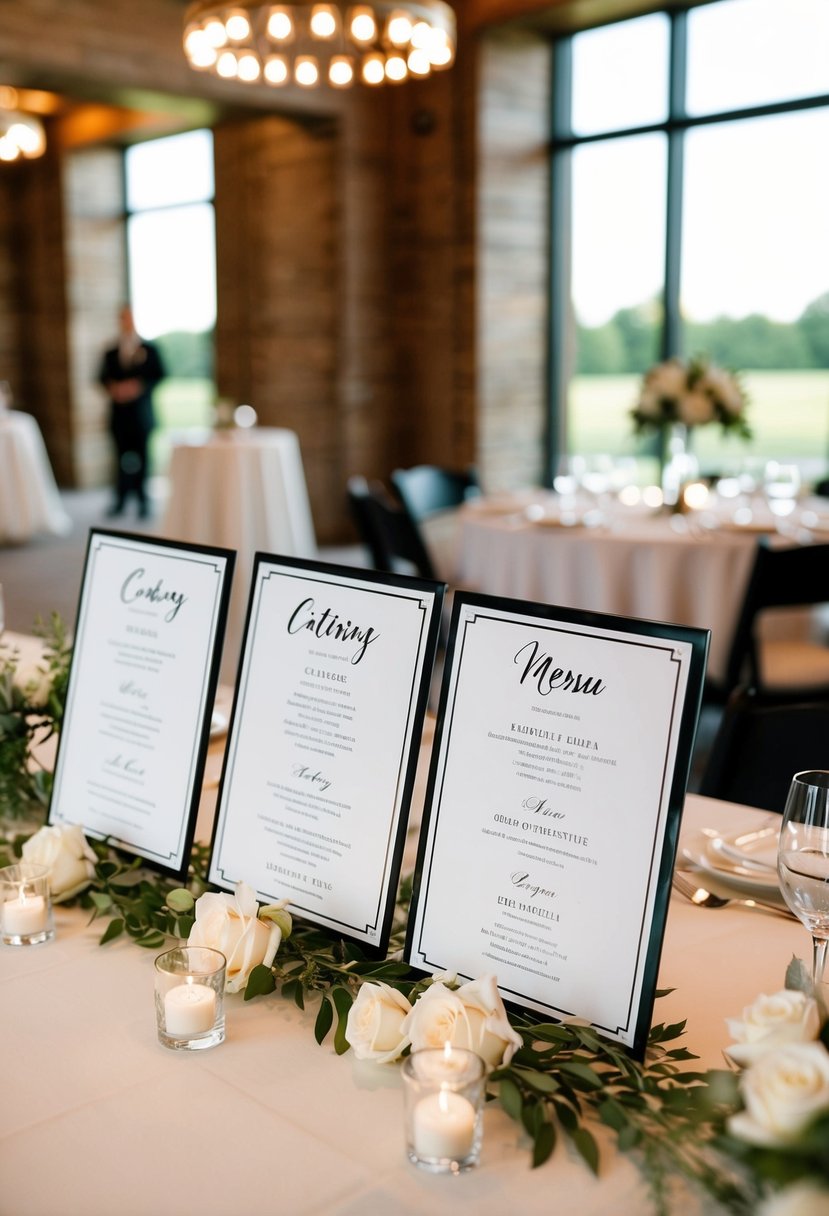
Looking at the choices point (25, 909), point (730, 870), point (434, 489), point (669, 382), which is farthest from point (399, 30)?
point (25, 909)

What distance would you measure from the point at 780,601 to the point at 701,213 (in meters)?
4.75

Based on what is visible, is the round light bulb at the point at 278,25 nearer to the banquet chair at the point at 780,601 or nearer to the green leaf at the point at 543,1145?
the banquet chair at the point at 780,601

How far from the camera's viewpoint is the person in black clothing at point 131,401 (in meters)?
10.2

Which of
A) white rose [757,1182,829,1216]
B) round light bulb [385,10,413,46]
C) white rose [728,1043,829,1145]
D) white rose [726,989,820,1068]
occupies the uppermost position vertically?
round light bulb [385,10,413,46]

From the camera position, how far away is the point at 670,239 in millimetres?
7520

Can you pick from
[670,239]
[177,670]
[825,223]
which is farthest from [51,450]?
[177,670]

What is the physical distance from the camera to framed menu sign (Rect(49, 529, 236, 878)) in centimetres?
117

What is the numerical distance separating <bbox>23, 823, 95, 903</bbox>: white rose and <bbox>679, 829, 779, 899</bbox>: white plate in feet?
2.09

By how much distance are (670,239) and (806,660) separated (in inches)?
174

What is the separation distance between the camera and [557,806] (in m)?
0.90

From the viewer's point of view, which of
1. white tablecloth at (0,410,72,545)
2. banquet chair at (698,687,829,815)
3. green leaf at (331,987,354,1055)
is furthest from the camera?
white tablecloth at (0,410,72,545)

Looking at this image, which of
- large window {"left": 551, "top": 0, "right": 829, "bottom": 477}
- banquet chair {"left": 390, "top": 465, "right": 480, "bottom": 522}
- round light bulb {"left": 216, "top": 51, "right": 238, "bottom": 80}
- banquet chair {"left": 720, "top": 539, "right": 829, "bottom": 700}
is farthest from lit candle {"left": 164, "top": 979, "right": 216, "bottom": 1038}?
large window {"left": 551, "top": 0, "right": 829, "bottom": 477}

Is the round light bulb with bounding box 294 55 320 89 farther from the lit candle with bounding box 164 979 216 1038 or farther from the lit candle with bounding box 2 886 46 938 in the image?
the lit candle with bounding box 164 979 216 1038

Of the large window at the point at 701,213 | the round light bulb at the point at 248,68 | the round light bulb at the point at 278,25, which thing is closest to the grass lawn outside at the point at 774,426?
the large window at the point at 701,213
